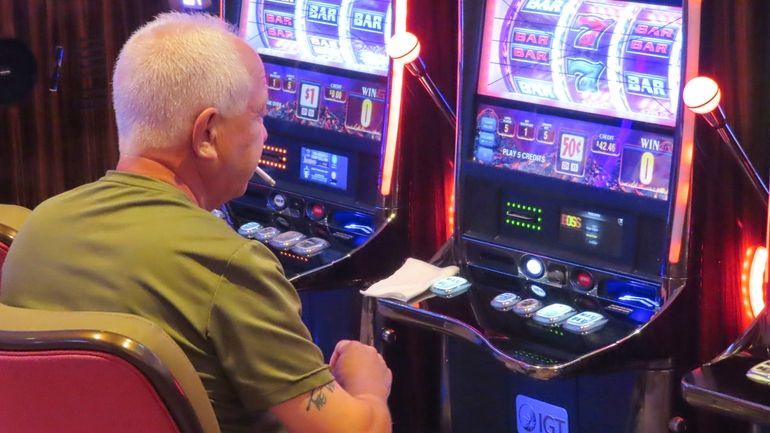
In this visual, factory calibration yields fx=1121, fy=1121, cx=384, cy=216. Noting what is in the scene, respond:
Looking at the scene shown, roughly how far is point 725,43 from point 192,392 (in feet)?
5.39

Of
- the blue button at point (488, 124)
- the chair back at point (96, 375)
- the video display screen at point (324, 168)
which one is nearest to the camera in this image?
the chair back at point (96, 375)

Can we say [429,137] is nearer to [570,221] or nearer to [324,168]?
[324,168]

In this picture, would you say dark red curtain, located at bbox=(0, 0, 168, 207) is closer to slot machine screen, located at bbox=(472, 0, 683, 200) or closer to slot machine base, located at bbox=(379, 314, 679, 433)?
slot machine base, located at bbox=(379, 314, 679, 433)

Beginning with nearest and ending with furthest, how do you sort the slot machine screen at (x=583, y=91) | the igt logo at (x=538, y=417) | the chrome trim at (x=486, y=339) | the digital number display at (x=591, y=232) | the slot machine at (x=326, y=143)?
the chrome trim at (x=486, y=339) < the slot machine screen at (x=583, y=91) < the digital number display at (x=591, y=232) < the igt logo at (x=538, y=417) < the slot machine at (x=326, y=143)

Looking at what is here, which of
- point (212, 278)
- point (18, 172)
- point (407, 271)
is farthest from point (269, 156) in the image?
point (212, 278)

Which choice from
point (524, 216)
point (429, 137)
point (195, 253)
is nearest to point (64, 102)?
point (429, 137)

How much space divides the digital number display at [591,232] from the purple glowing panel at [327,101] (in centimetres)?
70

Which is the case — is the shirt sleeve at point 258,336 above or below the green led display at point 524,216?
above

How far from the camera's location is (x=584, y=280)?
2844 mm

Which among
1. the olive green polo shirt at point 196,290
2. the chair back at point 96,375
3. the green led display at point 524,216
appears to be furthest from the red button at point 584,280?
the chair back at point 96,375

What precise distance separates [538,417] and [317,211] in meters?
0.97

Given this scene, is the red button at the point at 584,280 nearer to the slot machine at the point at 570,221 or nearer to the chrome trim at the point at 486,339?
the slot machine at the point at 570,221

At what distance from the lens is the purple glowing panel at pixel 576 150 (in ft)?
8.82

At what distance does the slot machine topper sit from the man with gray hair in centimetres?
133
